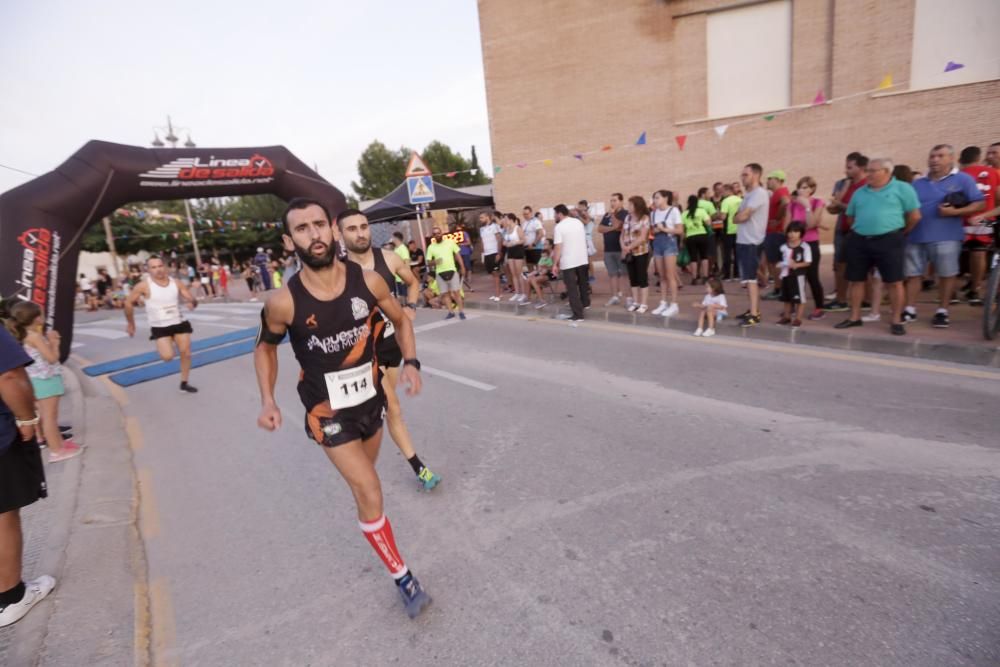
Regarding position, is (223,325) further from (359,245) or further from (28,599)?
(28,599)

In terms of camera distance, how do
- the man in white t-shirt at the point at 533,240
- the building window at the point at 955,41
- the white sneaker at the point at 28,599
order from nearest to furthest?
1. the white sneaker at the point at 28,599
2. the man in white t-shirt at the point at 533,240
3. the building window at the point at 955,41

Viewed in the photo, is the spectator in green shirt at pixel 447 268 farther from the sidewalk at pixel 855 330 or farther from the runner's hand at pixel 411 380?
the runner's hand at pixel 411 380

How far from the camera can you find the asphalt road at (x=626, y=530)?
7.46 ft

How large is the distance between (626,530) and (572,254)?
6.05 meters

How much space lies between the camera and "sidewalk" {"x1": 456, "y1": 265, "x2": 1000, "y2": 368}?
5.36 meters

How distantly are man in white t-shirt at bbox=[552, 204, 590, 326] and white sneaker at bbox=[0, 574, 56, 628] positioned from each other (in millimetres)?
7102

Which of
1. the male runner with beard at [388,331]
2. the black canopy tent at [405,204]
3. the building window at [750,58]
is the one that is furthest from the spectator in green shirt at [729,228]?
the black canopy tent at [405,204]

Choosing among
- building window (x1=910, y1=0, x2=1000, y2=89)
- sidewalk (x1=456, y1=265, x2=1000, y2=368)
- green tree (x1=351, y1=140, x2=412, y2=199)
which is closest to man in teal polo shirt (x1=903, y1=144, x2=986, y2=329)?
sidewalk (x1=456, y1=265, x2=1000, y2=368)

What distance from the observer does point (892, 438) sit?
148 inches

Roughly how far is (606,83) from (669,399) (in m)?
14.9

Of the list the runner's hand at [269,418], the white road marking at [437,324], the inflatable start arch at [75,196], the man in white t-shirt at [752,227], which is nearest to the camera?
the runner's hand at [269,418]

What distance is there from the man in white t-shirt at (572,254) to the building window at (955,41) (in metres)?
12.1

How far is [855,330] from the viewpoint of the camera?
6.26 meters

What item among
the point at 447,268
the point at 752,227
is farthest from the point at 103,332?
the point at 752,227
